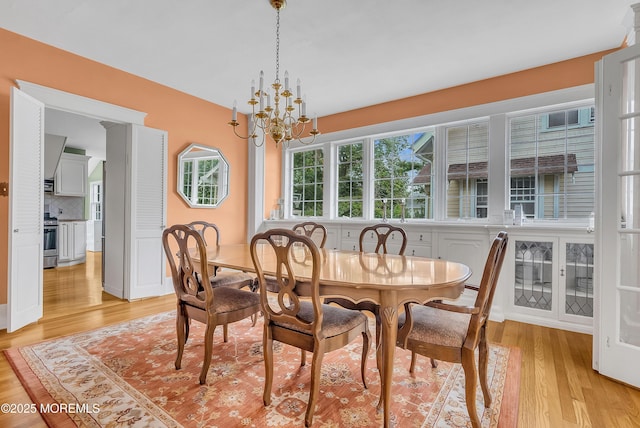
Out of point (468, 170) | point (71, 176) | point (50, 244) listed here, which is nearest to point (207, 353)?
point (468, 170)

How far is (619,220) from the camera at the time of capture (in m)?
2.03

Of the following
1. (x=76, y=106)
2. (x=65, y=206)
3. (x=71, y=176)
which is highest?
(x=76, y=106)

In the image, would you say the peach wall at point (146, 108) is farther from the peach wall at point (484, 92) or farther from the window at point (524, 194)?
the window at point (524, 194)

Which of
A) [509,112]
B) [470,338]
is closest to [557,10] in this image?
[509,112]

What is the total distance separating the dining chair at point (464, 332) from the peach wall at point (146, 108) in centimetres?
352

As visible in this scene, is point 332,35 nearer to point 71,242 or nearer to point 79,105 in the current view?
point 79,105

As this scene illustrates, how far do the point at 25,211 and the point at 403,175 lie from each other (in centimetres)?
405

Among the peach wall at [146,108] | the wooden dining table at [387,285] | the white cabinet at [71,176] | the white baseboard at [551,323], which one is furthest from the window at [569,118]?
the white cabinet at [71,176]

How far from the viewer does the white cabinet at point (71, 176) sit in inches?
248

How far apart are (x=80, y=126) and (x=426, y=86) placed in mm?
5671

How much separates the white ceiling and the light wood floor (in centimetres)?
262

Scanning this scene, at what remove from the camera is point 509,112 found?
10.9 feet

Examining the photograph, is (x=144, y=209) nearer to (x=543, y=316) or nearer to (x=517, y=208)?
(x=517, y=208)

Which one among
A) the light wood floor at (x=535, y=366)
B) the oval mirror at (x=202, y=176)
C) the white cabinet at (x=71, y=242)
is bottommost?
the light wood floor at (x=535, y=366)
